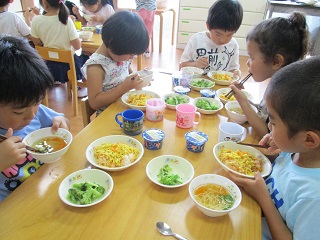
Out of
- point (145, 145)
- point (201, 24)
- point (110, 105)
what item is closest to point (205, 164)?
point (145, 145)

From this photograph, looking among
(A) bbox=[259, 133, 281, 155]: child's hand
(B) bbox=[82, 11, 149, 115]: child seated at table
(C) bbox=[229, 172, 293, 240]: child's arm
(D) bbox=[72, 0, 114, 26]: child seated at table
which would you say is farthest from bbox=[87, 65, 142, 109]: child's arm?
(D) bbox=[72, 0, 114, 26]: child seated at table

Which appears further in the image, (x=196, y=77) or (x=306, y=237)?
(x=196, y=77)

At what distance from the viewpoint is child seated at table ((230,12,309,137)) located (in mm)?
1227

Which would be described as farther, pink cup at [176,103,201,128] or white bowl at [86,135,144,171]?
pink cup at [176,103,201,128]

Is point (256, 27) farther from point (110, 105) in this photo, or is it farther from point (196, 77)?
point (110, 105)

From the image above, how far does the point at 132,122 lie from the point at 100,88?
0.51 m

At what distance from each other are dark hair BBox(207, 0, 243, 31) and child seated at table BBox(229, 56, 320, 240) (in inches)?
42.6

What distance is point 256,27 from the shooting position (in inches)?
53.0

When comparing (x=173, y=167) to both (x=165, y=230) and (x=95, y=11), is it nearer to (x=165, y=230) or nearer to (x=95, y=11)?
(x=165, y=230)

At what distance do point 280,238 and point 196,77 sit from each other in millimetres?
1232

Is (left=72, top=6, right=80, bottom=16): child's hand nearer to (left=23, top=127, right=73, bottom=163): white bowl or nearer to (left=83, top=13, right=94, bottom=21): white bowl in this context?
(left=83, top=13, right=94, bottom=21): white bowl

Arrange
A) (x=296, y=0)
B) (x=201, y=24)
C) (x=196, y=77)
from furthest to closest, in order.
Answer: (x=201, y=24)
(x=296, y=0)
(x=196, y=77)

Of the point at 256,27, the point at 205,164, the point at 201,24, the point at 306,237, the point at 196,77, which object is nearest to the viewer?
the point at 306,237

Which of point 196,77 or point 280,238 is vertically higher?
point 196,77
